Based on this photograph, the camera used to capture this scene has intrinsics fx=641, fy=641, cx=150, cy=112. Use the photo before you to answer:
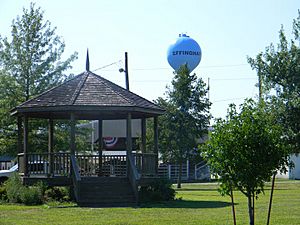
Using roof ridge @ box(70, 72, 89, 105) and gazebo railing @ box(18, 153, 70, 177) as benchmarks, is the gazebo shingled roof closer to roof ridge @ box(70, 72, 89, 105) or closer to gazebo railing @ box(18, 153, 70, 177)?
roof ridge @ box(70, 72, 89, 105)

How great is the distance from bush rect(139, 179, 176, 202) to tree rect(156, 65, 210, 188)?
18.9 meters

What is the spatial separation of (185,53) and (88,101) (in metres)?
35.6

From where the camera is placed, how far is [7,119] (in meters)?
32.9

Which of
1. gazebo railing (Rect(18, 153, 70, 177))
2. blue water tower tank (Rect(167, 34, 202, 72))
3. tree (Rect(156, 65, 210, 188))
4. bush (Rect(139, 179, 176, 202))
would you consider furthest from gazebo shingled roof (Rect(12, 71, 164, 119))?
blue water tower tank (Rect(167, 34, 202, 72))

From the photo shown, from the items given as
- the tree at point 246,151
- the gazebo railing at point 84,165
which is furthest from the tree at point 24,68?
the tree at point 246,151

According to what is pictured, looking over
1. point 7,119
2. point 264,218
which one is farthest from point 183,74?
point 264,218

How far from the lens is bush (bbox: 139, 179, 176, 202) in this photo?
2523cm

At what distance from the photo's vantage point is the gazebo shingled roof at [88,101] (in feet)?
81.9

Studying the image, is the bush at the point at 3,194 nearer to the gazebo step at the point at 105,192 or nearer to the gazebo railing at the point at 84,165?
the gazebo railing at the point at 84,165

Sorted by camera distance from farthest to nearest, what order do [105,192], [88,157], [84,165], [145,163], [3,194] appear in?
[84,165]
[88,157]
[145,163]
[3,194]
[105,192]

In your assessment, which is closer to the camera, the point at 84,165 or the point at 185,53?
the point at 84,165

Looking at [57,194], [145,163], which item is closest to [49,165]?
[57,194]

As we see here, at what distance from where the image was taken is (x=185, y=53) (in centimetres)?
6006

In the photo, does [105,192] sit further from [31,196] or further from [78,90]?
[78,90]
